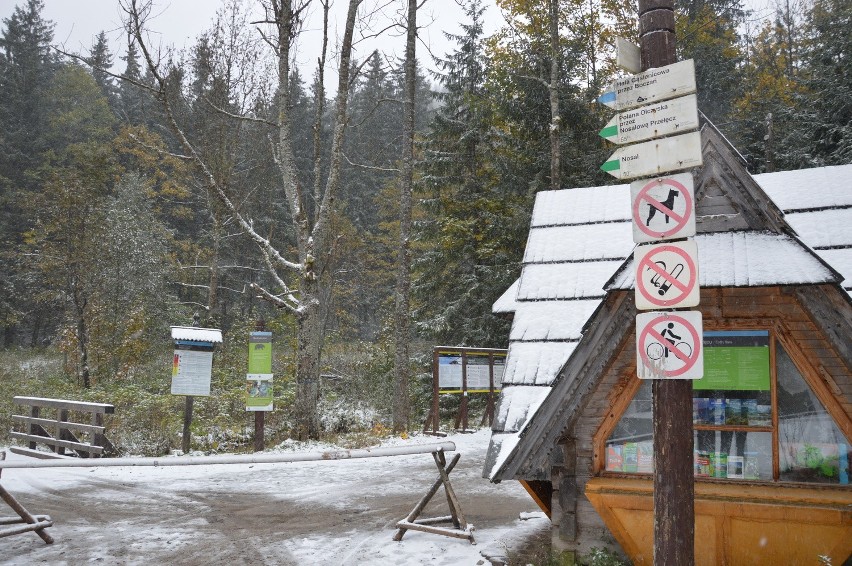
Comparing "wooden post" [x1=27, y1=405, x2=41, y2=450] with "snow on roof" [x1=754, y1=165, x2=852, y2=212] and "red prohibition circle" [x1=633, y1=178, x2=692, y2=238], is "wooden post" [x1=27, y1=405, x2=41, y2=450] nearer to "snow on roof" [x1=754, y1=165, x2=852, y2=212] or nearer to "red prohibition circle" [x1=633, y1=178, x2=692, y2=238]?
"red prohibition circle" [x1=633, y1=178, x2=692, y2=238]

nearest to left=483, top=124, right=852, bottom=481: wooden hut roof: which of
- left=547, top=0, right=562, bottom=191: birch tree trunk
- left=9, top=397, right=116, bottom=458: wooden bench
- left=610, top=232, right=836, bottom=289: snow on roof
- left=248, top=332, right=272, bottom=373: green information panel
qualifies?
left=610, top=232, right=836, bottom=289: snow on roof

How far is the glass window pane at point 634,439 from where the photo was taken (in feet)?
19.6

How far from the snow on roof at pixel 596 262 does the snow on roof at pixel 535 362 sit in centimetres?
1

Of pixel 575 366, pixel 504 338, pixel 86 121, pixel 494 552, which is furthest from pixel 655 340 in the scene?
pixel 86 121

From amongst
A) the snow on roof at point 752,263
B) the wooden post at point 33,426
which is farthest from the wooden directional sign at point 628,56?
the wooden post at point 33,426

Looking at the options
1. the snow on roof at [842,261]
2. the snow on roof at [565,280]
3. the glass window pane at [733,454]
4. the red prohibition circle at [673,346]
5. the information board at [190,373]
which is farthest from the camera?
the information board at [190,373]

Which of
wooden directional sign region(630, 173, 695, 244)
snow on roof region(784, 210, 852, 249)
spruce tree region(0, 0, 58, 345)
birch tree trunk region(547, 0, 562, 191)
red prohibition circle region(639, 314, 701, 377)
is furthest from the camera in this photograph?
spruce tree region(0, 0, 58, 345)

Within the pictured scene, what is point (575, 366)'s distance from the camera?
228 inches

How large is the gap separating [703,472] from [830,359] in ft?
4.91

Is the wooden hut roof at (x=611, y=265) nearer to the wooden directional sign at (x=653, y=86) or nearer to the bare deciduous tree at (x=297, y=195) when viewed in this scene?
the wooden directional sign at (x=653, y=86)

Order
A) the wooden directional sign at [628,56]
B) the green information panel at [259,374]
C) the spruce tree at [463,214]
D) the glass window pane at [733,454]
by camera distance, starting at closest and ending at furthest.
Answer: the wooden directional sign at [628,56]
the glass window pane at [733,454]
the green information panel at [259,374]
the spruce tree at [463,214]

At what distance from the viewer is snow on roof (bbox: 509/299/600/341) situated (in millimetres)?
6887

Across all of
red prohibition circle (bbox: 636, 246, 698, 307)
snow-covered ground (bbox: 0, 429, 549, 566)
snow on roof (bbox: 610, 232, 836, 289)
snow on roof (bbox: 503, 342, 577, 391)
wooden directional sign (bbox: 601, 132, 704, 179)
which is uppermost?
wooden directional sign (bbox: 601, 132, 704, 179)

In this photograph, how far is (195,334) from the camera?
12578 millimetres
